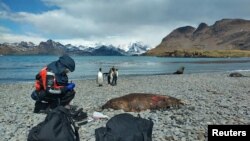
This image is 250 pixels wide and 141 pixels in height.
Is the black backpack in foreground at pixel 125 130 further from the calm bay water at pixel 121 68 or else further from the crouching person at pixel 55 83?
the calm bay water at pixel 121 68

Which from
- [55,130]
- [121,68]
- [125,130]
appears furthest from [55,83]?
[121,68]

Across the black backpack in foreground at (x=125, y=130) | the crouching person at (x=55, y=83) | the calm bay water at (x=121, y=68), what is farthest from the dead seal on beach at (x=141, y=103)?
the calm bay water at (x=121, y=68)

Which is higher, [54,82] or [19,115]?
[54,82]

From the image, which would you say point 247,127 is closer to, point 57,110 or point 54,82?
point 57,110

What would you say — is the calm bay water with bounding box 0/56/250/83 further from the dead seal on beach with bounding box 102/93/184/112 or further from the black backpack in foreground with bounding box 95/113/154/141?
the black backpack in foreground with bounding box 95/113/154/141

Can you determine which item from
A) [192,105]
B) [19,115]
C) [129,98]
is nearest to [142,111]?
[129,98]

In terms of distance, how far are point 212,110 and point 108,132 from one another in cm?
697

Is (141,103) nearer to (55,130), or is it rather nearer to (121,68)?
(55,130)

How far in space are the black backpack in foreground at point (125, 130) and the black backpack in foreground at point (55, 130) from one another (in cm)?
65

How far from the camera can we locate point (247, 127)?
245 inches

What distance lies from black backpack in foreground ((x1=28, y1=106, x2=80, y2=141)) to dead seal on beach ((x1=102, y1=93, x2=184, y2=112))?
5.37 meters

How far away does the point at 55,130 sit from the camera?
6.61m

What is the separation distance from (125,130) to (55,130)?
1374 mm

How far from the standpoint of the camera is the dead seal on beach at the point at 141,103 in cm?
1222
